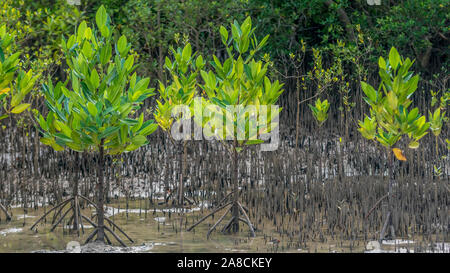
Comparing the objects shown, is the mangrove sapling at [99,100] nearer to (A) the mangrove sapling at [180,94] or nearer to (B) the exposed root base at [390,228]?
(A) the mangrove sapling at [180,94]

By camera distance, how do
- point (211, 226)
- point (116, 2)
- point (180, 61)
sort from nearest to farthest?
point (211, 226) < point (180, 61) < point (116, 2)

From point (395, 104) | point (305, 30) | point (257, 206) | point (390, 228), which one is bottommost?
point (390, 228)

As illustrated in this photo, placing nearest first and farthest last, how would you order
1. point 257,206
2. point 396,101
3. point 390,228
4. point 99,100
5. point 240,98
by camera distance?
point 99,100 < point 396,101 < point 390,228 < point 240,98 < point 257,206

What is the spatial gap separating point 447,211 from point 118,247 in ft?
8.64

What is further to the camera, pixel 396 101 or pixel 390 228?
pixel 390 228

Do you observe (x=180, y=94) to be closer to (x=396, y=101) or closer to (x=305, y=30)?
(x=396, y=101)

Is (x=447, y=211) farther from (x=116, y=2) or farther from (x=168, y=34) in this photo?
(x=116, y=2)

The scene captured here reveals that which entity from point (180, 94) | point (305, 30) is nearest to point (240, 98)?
point (180, 94)

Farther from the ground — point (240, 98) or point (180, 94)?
point (180, 94)

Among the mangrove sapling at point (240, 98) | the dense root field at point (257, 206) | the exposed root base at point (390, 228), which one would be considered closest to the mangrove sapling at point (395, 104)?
the exposed root base at point (390, 228)

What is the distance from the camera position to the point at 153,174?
7.36 meters

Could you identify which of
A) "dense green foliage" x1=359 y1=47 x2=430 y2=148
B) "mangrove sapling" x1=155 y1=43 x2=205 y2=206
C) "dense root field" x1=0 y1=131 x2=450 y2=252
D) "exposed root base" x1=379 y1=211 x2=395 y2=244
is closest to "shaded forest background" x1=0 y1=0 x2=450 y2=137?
"dense root field" x1=0 y1=131 x2=450 y2=252

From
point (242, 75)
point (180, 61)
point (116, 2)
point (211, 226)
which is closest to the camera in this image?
point (242, 75)

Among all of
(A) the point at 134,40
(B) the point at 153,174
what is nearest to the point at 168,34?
(A) the point at 134,40
